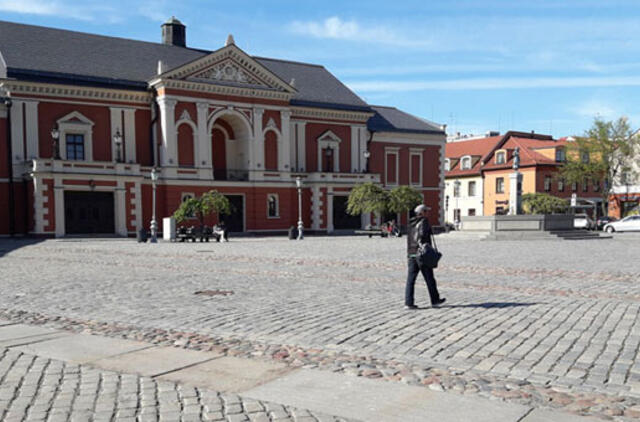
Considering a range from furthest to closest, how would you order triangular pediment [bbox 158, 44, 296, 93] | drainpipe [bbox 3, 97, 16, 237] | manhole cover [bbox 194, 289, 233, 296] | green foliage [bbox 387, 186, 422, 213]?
green foliage [bbox 387, 186, 422, 213]
triangular pediment [bbox 158, 44, 296, 93]
drainpipe [bbox 3, 97, 16, 237]
manhole cover [bbox 194, 289, 233, 296]

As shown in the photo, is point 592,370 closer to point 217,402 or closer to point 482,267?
point 217,402

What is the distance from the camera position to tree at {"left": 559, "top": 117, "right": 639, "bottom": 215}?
58438 mm

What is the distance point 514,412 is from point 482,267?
11.7 m

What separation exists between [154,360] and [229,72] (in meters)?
37.2

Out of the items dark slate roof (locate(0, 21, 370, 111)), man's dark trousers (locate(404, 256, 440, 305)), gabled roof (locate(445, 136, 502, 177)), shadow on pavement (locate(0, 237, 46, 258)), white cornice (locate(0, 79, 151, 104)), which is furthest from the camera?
gabled roof (locate(445, 136, 502, 177))

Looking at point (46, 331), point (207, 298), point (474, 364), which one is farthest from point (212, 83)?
point (474, 364)

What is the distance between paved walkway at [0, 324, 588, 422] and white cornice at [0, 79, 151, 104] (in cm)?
3322

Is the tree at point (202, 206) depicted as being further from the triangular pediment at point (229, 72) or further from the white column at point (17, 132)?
the white column at point (17, 132)

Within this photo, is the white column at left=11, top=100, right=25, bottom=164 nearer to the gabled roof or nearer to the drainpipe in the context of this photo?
the drainpipe

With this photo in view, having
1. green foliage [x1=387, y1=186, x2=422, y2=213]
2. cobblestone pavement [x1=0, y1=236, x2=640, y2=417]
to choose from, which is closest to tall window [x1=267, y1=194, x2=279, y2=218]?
green foliage [x1=387, y1=186, x2=422, y2=213]

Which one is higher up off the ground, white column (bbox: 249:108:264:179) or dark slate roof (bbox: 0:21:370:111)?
dark slate roof (bbox: 0:21:370:111)

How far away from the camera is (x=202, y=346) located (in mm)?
6871

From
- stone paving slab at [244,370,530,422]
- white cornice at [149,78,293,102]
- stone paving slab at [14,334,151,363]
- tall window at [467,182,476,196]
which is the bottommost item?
stone paving slab at [14,334,151,363]

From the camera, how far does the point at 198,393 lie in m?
5.13
